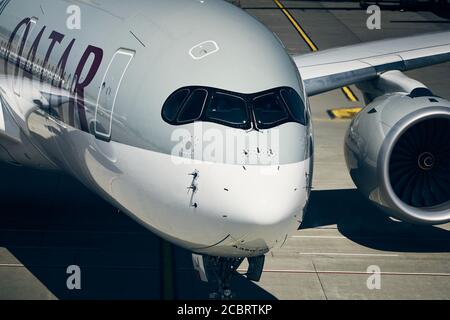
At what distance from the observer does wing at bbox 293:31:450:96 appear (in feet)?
66.1

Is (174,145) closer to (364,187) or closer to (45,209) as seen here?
(364,187)

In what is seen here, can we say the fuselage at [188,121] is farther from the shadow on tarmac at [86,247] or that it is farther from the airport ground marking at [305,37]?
the airport ground marking at [305,37]

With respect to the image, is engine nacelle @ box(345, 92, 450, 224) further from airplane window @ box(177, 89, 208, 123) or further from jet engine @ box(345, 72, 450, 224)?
airplane window @ box(177, 89, 208, 123)

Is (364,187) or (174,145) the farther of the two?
(364,187)

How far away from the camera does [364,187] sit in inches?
704

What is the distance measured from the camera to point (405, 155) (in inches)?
717

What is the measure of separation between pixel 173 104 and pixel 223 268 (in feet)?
7.67

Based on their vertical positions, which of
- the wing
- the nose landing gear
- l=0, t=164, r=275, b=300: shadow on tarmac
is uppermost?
the wing

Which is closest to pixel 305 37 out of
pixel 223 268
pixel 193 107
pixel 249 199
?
pixel 223 268

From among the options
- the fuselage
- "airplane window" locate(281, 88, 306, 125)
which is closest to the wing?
the fuselage
